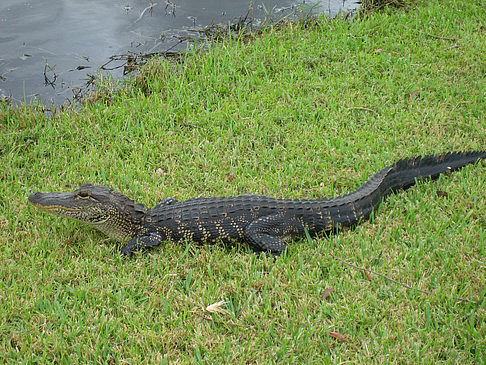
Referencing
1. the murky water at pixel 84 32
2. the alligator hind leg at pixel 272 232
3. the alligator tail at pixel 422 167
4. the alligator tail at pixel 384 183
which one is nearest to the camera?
the alligator hind leg at pixel 272 232

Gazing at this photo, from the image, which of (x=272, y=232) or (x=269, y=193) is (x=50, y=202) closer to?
(x=272, y=232)

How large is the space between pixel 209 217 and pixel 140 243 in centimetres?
57

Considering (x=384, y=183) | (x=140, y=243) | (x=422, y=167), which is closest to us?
(x=140, y=243)

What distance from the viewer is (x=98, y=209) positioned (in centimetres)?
394

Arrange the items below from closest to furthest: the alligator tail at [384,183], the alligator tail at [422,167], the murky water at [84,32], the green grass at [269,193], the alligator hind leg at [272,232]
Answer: the green grass at [269,193] < the alligator hind leg at [272,232] < the alligator tail at [384,183] < the alligator tail at [422,167] < the murky water at [84,32]

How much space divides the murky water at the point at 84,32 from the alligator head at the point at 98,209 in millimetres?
2747

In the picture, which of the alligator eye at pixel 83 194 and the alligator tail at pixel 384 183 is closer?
the alligator eye at pixel 83 194

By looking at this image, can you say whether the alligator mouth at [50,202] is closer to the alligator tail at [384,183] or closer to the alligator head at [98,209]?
the alligator head at [98,209]

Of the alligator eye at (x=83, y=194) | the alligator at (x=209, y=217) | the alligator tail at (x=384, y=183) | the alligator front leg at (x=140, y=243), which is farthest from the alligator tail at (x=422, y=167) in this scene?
the alligator eye at (x=83, y=194)

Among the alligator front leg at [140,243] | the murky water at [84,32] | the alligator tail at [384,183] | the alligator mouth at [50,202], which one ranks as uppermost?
the murky water at [84,32]

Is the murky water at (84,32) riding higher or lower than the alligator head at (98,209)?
higher

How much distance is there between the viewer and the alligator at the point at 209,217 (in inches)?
155

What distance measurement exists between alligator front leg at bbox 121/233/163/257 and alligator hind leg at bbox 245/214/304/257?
71 cm

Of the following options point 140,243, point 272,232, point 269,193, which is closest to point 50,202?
point 140,243
